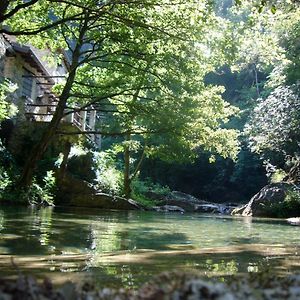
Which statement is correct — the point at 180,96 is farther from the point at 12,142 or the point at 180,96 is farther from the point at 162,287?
the point at 162,287

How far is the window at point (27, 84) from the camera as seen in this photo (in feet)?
73.0

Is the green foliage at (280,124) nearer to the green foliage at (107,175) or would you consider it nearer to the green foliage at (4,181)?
the green foliage at (107,175)

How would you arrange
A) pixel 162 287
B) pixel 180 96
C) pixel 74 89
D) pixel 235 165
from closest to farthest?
1. pixel 162 287
2. pixel 180 96
3. pixel 74 89
4. pixel 235 165

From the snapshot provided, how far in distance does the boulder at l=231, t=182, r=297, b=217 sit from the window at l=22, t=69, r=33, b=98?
1285 cm

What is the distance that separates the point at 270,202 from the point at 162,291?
18.5 metres

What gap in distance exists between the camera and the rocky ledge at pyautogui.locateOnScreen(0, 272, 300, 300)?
1.43 meters

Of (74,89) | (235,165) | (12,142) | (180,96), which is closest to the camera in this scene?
(180,96)

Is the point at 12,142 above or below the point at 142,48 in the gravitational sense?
below

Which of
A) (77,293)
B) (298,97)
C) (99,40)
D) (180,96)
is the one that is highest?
(298,97)

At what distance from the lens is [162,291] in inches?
60.9

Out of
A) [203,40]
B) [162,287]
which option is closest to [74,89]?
[203,40]

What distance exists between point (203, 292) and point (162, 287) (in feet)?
0.54

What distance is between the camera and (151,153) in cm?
1770

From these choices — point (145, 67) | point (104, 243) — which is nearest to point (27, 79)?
point (145, 67)
